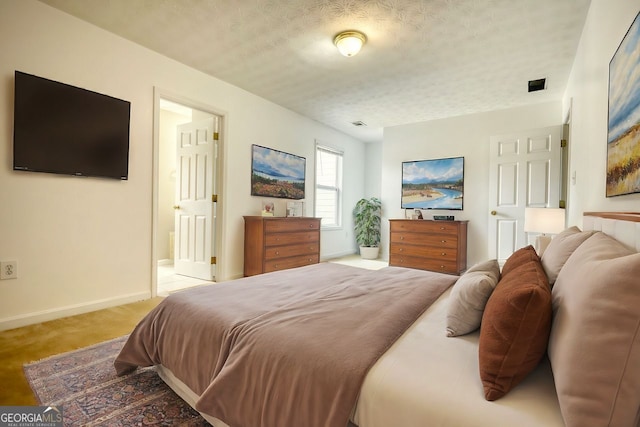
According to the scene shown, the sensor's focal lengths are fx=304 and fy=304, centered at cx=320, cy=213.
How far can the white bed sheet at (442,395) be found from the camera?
747mm

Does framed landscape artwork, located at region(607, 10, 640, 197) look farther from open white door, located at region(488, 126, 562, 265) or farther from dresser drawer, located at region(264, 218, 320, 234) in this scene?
dresser drawer, located at region(264, 218, 320, 234)

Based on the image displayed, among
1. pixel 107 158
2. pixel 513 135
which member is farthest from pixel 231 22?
pixel 513 135

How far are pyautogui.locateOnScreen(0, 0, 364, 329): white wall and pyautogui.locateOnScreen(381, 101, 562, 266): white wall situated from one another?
3.47 meters

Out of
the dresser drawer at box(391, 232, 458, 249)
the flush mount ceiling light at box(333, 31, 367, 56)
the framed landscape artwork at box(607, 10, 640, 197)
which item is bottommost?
the dresser drawer at box(391, 232, 458, 249)

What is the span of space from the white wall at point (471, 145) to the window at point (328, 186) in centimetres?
118

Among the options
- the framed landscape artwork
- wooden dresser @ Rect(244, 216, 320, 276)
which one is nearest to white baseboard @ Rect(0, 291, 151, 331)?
wooden dresser @ Rect(244, 216, 320, 276)

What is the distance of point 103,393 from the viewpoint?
1.59 m

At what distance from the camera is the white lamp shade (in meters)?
2.83

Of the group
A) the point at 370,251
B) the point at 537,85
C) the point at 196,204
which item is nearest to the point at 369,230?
the point at 370,251

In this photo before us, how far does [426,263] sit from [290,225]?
222cm

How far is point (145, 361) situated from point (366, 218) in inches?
201

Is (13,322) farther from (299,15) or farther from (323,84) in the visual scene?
(323,84)

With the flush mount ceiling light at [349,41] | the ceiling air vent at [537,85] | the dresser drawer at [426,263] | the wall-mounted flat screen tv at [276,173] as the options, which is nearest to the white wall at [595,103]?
the ceiling air vent at [537,85]

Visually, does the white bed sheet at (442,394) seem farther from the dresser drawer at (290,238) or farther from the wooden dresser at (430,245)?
the wooden dresser at (430,245)
